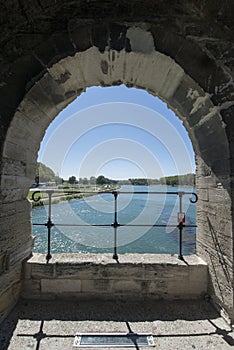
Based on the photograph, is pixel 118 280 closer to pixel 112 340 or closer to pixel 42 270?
pixel 112 340

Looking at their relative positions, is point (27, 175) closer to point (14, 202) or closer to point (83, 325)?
point (14, 202)

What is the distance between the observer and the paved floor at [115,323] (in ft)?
6.39

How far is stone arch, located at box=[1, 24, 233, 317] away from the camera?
222cm

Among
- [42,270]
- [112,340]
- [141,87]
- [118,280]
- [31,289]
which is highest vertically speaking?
[141,87]

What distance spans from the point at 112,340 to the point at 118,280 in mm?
678

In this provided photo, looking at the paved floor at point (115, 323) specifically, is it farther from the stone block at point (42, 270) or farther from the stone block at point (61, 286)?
the stone block at point (42, 270)

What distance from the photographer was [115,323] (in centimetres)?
220

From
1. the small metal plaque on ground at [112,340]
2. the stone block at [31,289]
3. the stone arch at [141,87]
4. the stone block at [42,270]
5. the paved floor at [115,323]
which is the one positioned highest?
the stone arch at [141,87]

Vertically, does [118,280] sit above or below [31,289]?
above

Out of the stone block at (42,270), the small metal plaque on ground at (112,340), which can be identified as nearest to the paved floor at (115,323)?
the small metal plaque on ground at (112,340)

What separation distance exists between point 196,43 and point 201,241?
7.42 ft

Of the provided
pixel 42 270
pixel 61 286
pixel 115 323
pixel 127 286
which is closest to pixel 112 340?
pixel 115 323

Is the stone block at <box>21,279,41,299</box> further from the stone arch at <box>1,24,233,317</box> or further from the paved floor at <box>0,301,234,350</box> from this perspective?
the stone arch at <box>1,24,233,317</box>

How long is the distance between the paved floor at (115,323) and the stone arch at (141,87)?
0.32 meters
